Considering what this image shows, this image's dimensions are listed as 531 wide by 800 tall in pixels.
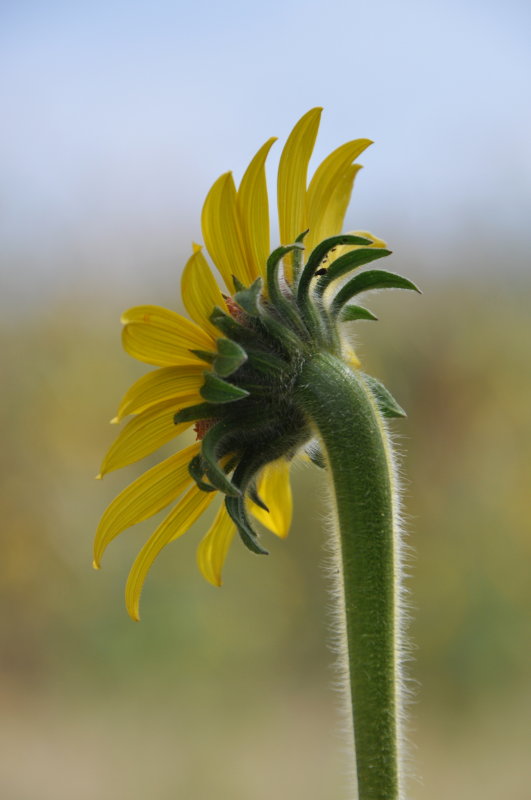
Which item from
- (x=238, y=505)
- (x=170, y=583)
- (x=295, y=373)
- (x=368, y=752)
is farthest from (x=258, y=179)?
(x=170, y=583)

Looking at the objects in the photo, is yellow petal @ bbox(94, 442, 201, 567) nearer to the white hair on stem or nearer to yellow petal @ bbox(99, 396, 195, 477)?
yellow petal @ bbox(99, 396, 195, 477)

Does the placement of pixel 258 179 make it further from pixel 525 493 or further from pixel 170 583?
pixel 525 493

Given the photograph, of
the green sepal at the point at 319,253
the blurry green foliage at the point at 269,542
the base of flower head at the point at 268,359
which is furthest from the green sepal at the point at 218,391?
the blurry green foliage at the point at 269,542

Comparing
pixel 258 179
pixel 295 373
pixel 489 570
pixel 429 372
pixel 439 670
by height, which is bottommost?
pixel 439 670

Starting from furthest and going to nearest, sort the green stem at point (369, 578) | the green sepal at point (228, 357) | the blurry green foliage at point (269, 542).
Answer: the blurry green foliage at point (269, 542) < the green sepal at point (228, 357) < the green stem at point (369, 578)

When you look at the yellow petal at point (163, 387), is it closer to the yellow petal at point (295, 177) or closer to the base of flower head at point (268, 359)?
the base of flower head at point (268, 359)

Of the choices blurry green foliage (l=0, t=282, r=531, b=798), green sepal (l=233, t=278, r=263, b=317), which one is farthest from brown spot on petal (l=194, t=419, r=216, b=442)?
blurry green foliage (l=0, t=282, r=531, b=798)
